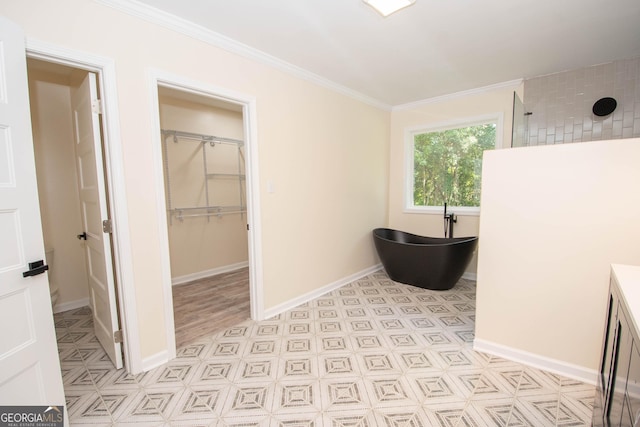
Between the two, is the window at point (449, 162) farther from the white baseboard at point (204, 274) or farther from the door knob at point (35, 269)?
the door knob at point (35, 269)

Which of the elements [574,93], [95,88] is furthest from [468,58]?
[95,88]

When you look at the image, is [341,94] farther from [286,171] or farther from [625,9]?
[625,9]

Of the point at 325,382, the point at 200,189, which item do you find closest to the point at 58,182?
the point at 200,189

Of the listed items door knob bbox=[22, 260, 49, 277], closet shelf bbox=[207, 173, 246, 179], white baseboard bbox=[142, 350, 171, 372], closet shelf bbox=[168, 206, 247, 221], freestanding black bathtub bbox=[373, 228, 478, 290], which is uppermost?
closet shelf bbox=[207, 173, 246, 179]

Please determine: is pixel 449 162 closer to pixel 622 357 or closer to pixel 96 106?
pixel 622 357

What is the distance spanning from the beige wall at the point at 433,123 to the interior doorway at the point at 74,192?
3561 mm

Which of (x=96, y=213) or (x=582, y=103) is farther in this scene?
(x=582, y=103)

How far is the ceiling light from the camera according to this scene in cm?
178

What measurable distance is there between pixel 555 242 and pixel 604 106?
2076 millimetres

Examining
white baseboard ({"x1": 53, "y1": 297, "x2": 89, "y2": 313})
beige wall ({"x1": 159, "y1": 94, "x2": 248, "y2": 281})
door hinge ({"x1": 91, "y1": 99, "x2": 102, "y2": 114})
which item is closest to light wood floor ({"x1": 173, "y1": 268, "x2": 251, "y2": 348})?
beige wall ({"x1": 159, "y1": 94, "x2": 248, "y2": 281})

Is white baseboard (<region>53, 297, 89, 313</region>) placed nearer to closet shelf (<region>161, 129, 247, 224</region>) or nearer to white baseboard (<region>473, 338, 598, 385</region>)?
closet shelf (<region>161, 129, 247, 224</region>)

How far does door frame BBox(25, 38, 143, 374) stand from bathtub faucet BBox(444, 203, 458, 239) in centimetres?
347

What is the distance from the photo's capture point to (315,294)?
3219 mm

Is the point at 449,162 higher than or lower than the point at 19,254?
higher
